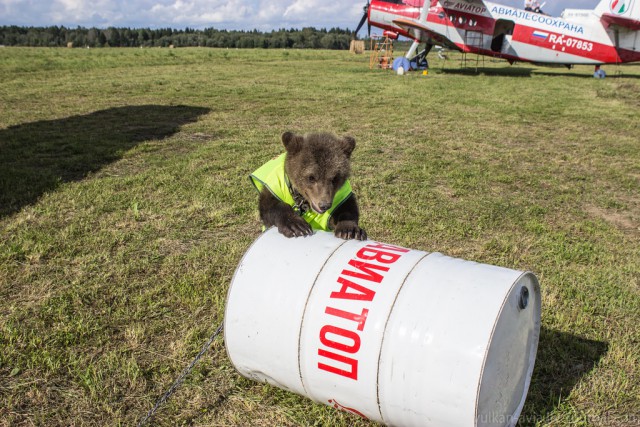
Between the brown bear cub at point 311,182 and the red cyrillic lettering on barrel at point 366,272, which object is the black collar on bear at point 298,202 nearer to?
the brown bear cub at point 311,182

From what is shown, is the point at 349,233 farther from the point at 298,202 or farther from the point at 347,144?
the point at 347,144

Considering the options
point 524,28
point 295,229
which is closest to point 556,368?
point 295,229

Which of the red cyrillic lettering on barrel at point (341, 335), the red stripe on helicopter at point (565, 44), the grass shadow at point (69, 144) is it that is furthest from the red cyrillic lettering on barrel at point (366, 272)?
the red stripe on helicopter at point (565, 44)

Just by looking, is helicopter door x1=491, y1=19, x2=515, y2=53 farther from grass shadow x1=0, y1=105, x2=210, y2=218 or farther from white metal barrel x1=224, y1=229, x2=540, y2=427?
white metal barrel x1=224, y1=229, x2=540, y2=427

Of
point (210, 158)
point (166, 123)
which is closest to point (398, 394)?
point (210, 158)

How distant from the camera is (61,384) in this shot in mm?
3129

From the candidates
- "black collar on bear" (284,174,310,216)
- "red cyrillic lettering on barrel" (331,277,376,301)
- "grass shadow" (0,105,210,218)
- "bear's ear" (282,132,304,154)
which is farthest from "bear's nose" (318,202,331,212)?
"grass shadow" (0,105,210,218)

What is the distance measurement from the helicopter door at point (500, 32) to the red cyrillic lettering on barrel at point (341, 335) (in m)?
28.6

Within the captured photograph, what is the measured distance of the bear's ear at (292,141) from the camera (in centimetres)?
364

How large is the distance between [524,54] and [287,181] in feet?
92.0

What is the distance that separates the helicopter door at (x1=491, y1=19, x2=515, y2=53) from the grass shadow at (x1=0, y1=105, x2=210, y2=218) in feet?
65.6

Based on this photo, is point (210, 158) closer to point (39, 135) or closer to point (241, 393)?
point (39, 135)

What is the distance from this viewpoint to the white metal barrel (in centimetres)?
221

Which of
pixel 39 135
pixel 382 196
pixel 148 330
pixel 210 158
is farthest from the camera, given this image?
pixel 39 135
